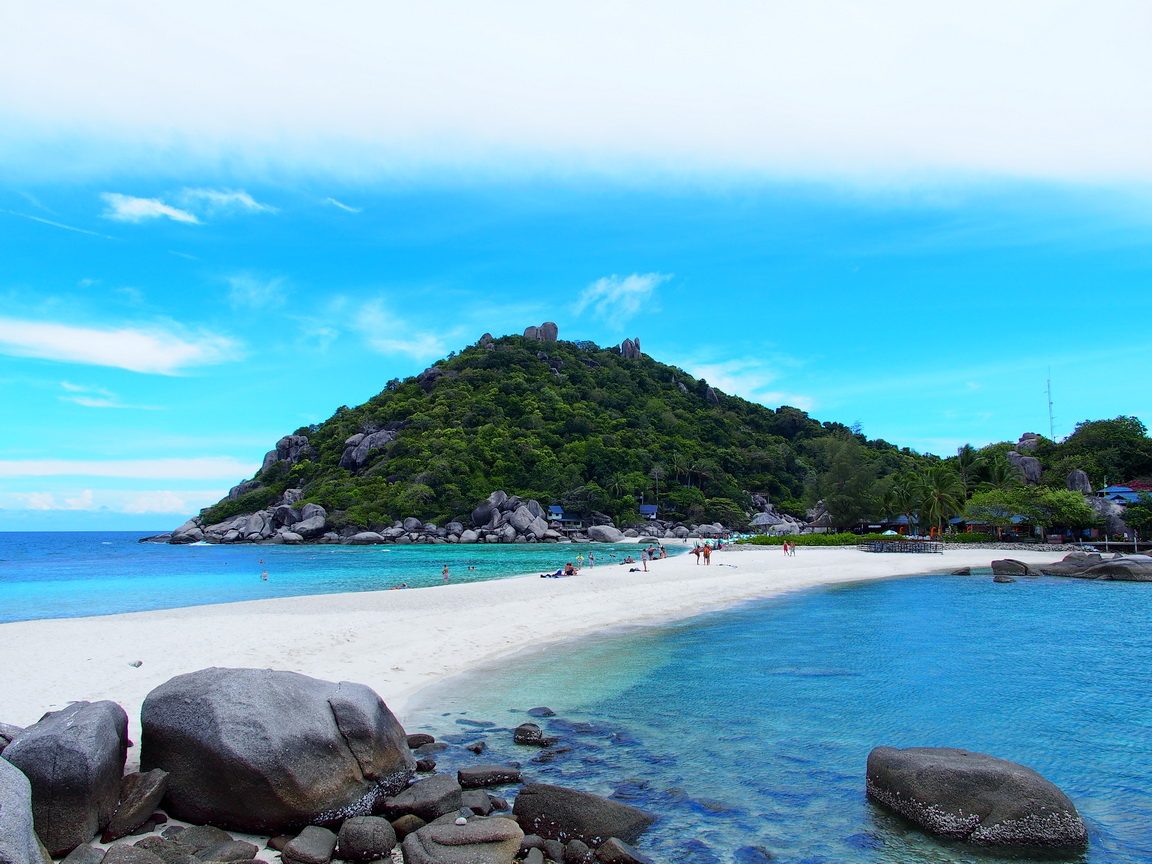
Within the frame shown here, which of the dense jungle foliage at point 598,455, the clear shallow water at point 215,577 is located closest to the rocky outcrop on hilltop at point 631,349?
the dense jungle foliage at point 598,455

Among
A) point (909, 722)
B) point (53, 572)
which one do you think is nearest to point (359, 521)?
point (53, 572)

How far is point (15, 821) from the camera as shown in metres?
4.40

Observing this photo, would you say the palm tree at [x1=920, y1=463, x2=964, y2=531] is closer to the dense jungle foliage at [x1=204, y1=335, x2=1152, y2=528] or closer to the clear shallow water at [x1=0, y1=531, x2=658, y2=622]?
the dense jungle foliage at [x1=204, y1=335, x2=1152, y2=528]

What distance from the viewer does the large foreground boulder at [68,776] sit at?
5496 mm

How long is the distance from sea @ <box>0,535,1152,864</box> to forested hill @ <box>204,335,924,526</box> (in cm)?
5292

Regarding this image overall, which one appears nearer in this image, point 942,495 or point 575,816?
point 575,816

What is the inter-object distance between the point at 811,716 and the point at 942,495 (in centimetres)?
5424

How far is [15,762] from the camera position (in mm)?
5590

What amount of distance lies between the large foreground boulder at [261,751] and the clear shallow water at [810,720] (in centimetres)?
170

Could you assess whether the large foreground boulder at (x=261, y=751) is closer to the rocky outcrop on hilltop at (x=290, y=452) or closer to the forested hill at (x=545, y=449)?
the forested hill at (x=545, y=449)

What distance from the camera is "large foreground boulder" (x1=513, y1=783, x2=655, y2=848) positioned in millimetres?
6215

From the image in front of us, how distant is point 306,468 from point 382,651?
284 ft

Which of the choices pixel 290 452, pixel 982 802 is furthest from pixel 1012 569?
pixel 290 452

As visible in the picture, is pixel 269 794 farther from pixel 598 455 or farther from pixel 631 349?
pixel 631 349
